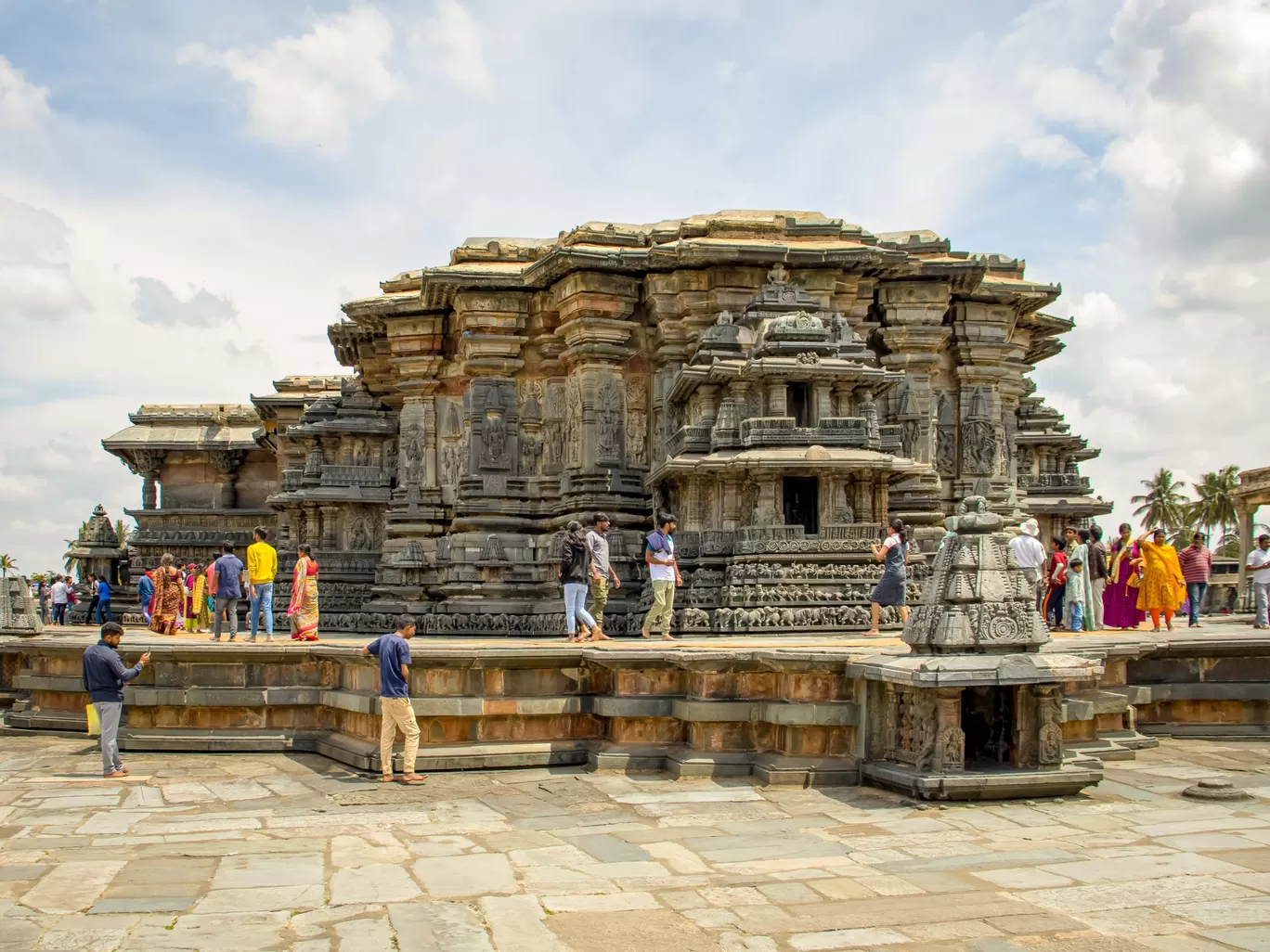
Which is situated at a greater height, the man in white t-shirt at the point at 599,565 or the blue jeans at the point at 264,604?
the man in white t-shirt at the point at 599,565

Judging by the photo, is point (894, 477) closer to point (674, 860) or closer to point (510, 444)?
point (510, 444)

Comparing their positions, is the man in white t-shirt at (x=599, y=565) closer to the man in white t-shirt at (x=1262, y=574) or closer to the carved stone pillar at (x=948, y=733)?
the carved stone pillar at (x=948, y=733)

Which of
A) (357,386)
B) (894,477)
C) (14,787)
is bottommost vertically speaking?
(14,787)

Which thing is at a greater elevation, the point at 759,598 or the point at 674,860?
the point at 759,598

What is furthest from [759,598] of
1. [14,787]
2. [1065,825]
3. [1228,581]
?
[1228,581]

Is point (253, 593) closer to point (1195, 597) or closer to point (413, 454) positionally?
point (413, 454)

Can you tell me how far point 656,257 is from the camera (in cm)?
1814

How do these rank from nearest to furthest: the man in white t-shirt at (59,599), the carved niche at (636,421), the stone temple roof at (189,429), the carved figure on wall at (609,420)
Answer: the carved figure on wall at (609,420)
the carved niche at (636,421)
the man in white t-shirt at (59,599)
the stone temple roof at (189,429)

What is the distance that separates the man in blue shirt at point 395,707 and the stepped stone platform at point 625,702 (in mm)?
323

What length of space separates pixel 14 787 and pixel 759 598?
28.0 feet

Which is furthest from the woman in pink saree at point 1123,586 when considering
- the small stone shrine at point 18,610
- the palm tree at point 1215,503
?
the palm tree at point 1215,503

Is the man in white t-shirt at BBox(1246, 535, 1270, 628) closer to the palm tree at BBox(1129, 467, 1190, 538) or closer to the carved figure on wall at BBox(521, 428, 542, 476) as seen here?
the carved figure on wall at BBox(521, 428, 542, 476)

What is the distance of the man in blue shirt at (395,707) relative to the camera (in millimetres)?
10016

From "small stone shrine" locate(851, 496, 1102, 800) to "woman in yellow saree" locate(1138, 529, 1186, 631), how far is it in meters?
7.12
